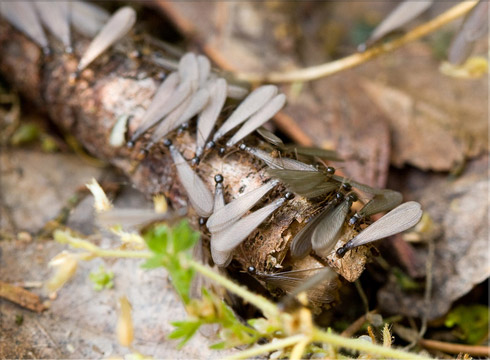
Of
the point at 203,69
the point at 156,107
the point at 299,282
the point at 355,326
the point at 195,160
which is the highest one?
the point at 203,69

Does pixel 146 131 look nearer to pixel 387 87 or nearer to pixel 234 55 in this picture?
pixel 234 55

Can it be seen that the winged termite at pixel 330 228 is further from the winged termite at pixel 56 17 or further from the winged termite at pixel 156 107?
the winged termite at pixel 56 17

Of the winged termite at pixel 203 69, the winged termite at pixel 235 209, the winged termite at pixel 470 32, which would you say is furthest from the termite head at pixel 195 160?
the winged termite at pixel 470 32

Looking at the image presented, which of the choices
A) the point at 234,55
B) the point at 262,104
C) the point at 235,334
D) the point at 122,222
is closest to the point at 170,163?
the point at 262,104

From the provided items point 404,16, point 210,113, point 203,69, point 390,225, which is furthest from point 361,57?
point 390,225

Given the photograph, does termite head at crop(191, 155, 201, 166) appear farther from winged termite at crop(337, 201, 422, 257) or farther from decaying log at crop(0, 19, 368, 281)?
winged termite at crop(337, 201, 422, 257)

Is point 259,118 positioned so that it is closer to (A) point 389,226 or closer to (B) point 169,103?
(B) point 169,103

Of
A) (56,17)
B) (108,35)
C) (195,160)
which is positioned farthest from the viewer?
(56,17)
